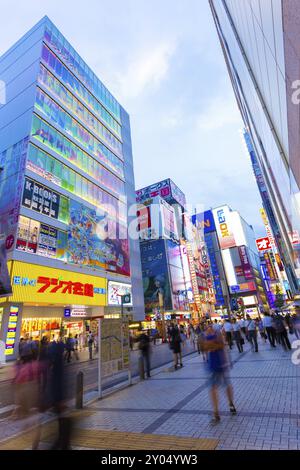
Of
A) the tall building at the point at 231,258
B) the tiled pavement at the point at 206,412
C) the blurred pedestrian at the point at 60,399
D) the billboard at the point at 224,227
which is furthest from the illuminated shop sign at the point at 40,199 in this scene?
the billboard at the point at 224,227

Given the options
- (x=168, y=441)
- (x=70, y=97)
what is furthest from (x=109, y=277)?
(x=168, y=441)

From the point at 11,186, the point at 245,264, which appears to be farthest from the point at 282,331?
the point at 245,264

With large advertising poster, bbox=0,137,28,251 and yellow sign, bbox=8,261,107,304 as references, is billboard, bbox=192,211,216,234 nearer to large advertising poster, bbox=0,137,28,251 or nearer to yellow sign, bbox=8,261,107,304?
yellow sign, bbox=8,261,107,304

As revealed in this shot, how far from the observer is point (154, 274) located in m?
60.9

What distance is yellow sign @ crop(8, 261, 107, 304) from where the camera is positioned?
67.0 feet

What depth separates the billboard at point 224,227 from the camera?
108m

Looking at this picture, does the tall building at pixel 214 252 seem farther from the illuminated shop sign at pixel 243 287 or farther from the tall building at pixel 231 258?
the illuminated shop sign at pixel 243 287

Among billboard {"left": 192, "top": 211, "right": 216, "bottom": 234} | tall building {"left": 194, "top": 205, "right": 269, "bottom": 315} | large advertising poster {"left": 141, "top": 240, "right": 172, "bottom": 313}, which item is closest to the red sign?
tall building {"left": 194, "top": 205, "right": 269, "bottom": 315}

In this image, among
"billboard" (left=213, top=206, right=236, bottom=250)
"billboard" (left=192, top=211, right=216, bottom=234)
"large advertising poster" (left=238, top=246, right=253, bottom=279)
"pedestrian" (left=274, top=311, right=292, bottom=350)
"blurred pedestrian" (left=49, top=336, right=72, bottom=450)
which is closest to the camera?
"blurred pedestrian" (left=49, top=336, right=72, bottom=450)

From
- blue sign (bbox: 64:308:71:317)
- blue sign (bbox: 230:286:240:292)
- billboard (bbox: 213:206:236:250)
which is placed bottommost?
blue sign (bbox: 64:308:71:317)

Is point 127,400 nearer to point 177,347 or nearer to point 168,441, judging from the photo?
point 168,441

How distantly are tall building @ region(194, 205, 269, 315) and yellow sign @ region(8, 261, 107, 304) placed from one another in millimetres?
68642

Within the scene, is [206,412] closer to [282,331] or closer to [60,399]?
[60,399]
